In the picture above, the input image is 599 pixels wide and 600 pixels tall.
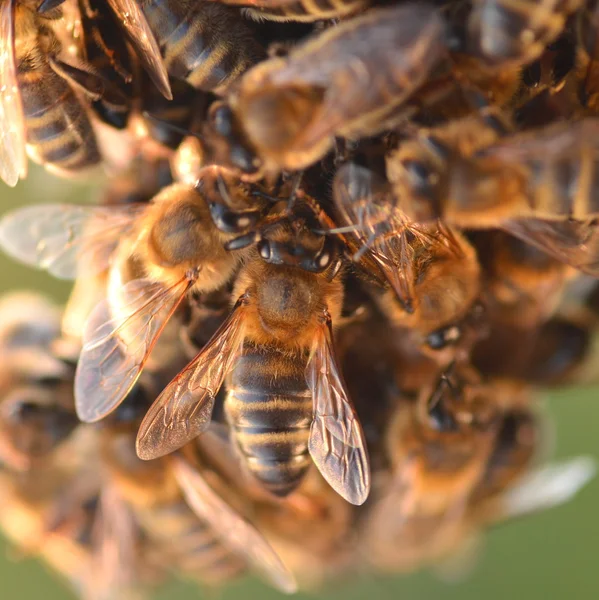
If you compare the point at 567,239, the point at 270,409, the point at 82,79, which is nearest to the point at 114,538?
the point at 270,409

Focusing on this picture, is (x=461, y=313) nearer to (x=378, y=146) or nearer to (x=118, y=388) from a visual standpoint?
(x=378, y=146)

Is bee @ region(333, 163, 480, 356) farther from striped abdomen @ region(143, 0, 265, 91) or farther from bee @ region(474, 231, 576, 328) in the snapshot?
striped abdomen @ region(143, 0, 265, 91)

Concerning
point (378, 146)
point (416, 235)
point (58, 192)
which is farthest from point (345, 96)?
point (58, 192)

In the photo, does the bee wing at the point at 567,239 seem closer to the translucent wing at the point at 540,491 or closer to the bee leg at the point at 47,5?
the bee leg at the point at 47,5

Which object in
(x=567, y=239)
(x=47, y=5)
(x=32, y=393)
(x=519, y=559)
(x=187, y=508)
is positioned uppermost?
(x=47, y=5)

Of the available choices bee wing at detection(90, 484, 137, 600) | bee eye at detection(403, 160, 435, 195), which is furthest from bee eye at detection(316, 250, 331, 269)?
bee wing at detection(90, 484, 137, 600)

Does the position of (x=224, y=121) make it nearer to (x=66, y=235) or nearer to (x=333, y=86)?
(x=333, y=86)
